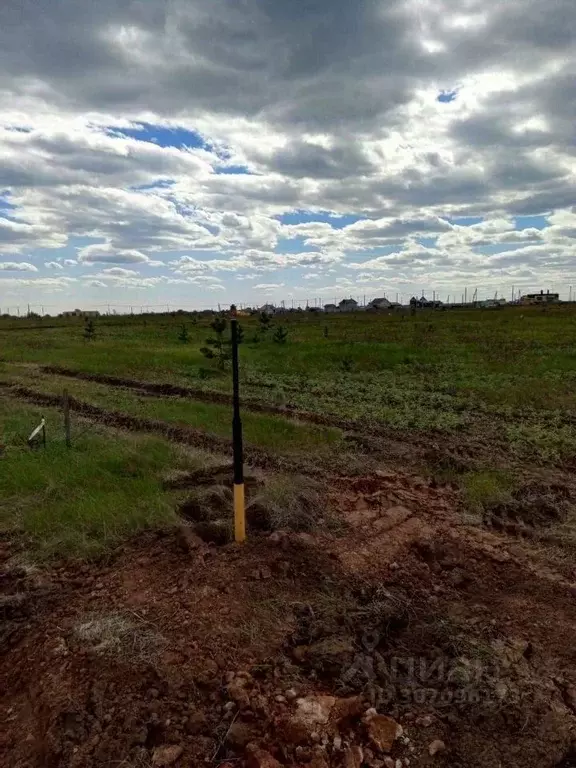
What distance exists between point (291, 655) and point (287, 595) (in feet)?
2.31

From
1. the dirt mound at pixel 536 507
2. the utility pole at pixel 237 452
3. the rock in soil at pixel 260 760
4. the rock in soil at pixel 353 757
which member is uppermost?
the utility pole at pixel 237 452

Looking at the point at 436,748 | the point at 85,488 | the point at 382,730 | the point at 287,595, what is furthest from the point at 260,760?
the point at 85,488

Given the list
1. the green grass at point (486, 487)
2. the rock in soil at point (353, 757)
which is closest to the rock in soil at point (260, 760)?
the rock in soil at point (353, 757)

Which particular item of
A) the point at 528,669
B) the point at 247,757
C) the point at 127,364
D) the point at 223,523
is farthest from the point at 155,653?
the point at 127,364

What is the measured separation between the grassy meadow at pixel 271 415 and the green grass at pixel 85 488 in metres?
0.02

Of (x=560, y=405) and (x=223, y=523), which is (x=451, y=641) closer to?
(x=223, y=523)

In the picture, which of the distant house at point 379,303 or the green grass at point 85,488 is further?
the distant house at point 379,303

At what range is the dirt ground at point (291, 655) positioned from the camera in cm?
301

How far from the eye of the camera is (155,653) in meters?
3.69

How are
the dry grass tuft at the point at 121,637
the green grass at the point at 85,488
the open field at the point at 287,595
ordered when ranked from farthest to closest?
the green grass at the point at 85,488 < the dry grass tuft at the point at 121,637 < the open field at the point at 287,595

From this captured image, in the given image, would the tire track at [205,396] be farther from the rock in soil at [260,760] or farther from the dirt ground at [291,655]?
the rock in soil at [260,760]

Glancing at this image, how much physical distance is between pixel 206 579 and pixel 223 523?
1072 millimetres

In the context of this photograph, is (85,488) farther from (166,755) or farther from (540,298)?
(540,298)

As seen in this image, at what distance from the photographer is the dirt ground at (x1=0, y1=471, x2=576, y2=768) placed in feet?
9.87
